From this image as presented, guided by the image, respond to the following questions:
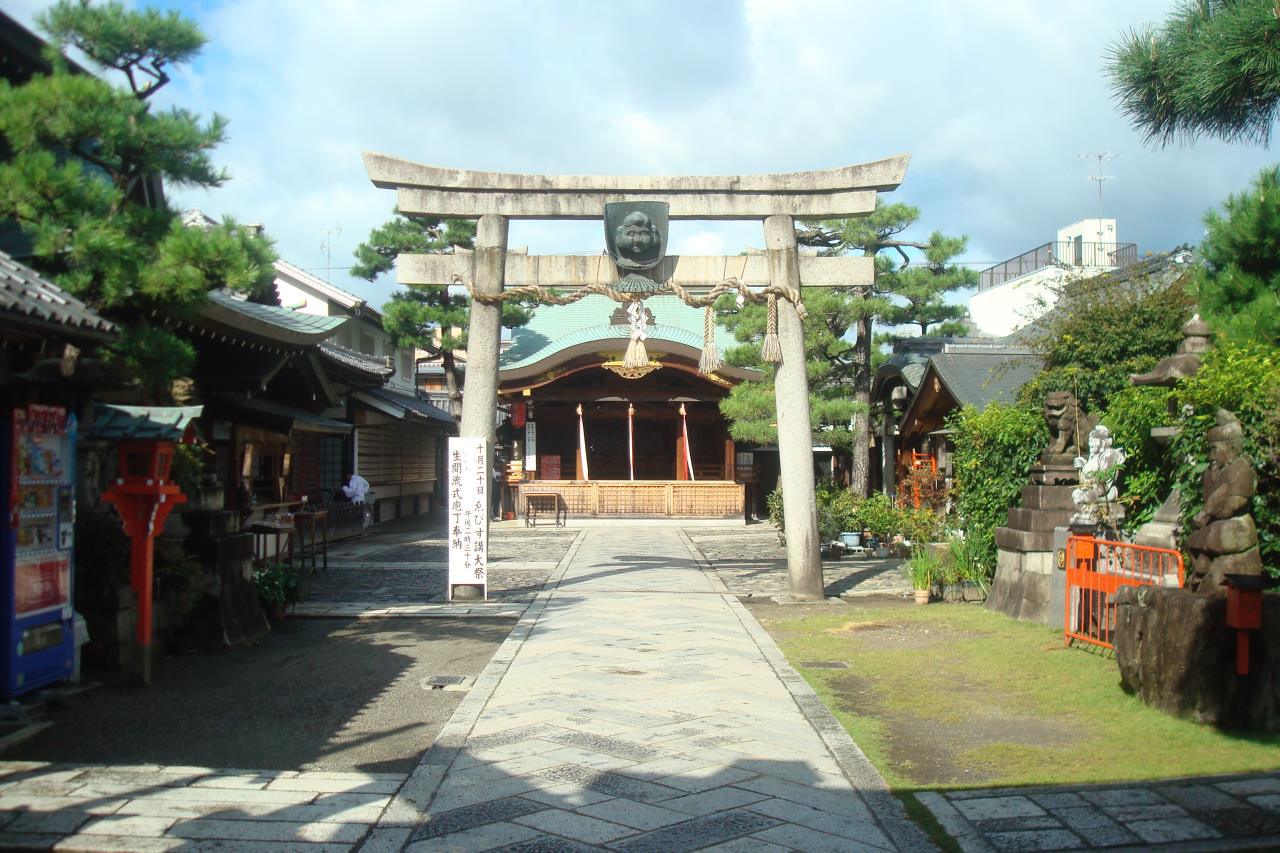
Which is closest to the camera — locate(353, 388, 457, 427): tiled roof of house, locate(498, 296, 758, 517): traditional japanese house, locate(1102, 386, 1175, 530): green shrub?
locate(1102, 386, 1175, 530): green shrub

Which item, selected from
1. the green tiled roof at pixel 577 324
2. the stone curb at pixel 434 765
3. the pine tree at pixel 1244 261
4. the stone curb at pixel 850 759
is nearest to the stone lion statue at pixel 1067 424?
the pine tree at pixel 1244 261

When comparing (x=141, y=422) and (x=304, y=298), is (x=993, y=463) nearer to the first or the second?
(x=141, y=422)

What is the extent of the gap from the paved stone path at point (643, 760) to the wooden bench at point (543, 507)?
15835 millimetres

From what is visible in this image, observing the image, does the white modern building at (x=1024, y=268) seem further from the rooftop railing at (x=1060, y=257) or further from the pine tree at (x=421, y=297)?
the pine tree at (x=421, y=297)

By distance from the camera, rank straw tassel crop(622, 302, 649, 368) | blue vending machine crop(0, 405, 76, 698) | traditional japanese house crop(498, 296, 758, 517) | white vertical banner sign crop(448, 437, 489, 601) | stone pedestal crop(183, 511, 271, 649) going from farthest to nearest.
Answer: traditional japanese house crop(498, 296, 758, 517) < straw tassel crop(622, 302, 649, 368) < white vertical banner sign crop(448, 437, 489, 601) < stone pedestal crop(183, 511, 271, 649) < blue vending machine crop(0, 405, 76, 698)

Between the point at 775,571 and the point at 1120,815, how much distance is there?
1092cm

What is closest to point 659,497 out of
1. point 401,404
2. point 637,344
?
point 401,404

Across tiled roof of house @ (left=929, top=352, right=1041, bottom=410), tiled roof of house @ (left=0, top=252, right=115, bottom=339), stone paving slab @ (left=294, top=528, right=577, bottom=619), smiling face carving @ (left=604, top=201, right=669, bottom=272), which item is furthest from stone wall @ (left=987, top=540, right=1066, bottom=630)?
tiled roof of house @ (left=0, top=252, right=115, bottom=339)

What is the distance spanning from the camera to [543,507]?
27969 mm

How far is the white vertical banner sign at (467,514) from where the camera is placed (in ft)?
39.2

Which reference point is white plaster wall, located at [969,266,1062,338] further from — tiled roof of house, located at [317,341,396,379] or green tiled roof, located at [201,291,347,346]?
green tiled roof, located at [201,291,347,346]

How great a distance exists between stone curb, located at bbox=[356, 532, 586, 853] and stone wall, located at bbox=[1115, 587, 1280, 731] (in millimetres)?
4288

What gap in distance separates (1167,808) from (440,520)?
27061 mm

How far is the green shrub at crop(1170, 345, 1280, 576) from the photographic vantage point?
21.4 ft
